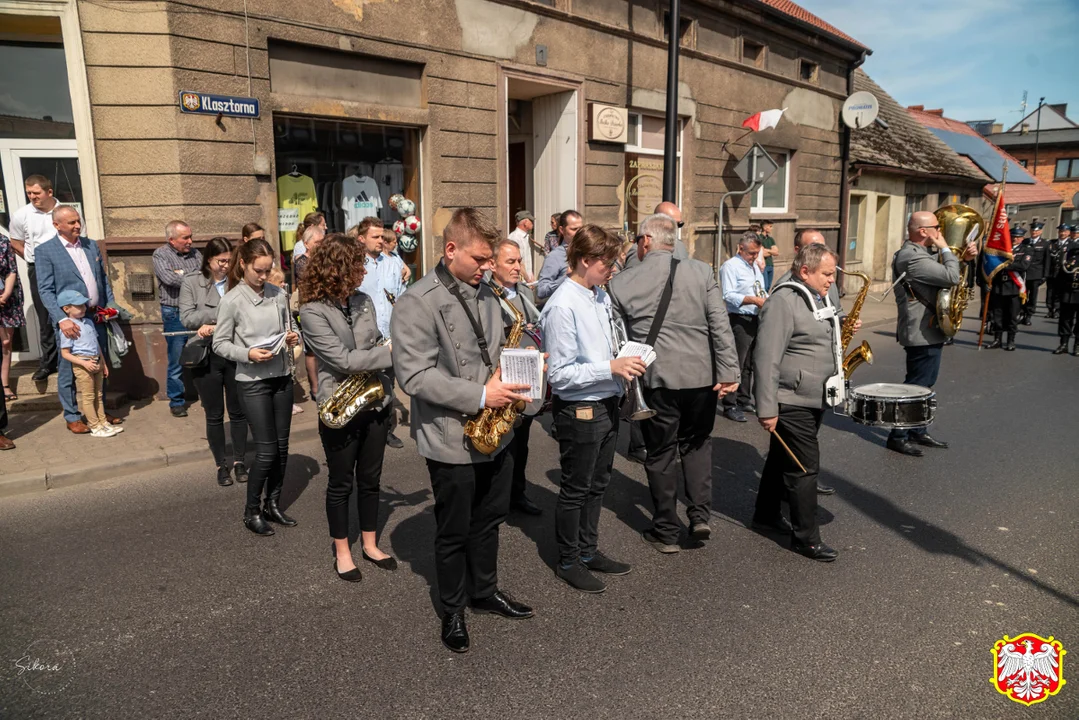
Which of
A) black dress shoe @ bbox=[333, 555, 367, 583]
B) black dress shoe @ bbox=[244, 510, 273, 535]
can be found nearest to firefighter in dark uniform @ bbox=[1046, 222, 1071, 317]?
black dress shoe @ bbox=[333, 555, 367, 583]

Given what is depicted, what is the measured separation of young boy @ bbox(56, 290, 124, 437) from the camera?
658 cm

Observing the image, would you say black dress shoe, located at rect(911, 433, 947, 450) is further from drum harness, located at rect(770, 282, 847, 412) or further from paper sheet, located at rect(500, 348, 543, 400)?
paper sheet, located at rect(500, 348, 543, 400)

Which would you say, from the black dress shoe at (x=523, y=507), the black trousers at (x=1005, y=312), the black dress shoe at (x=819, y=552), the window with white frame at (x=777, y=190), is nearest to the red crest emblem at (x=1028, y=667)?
the black dress shoe at (x=819, y=552)

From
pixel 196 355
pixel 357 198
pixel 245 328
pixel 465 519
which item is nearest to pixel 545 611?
pixel 465 519

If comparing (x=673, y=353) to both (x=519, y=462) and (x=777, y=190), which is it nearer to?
(x=519, y=462)

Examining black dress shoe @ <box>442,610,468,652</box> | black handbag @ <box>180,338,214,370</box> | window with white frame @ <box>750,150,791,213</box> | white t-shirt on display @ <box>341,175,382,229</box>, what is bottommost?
black dress shoe @ <box>442,610,468,652</box>

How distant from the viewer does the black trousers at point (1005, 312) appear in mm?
11828

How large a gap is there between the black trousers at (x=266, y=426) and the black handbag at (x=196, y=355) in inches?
39.9

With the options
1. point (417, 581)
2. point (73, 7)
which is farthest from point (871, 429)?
point (73, 7)

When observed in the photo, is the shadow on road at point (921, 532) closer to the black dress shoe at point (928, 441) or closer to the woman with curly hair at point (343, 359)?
the black dress shoe at point (928, 441)

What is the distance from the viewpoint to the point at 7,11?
24.5 ft

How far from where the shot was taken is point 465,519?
11.0ft

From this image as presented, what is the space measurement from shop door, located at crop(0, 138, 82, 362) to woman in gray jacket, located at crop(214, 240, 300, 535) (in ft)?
16.7

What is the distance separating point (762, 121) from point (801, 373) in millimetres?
12449
